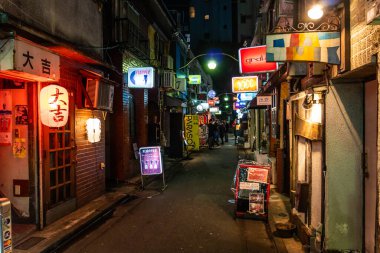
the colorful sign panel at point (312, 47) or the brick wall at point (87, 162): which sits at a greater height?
the colorful sign panel at point (312, 47)

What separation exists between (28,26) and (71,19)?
313 centimetres

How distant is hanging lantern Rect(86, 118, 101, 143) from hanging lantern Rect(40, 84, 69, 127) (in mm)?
2178

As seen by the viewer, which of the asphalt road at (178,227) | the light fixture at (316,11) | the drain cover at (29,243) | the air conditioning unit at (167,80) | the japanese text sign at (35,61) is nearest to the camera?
the light fixture at (316,11)

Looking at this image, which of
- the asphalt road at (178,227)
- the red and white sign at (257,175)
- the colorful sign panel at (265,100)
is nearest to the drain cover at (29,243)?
the asphalt road at (178,227)

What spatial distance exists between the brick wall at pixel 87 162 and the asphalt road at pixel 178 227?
1251 mm

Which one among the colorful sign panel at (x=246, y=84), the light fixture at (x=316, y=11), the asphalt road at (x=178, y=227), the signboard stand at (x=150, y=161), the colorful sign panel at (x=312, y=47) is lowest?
the asphalt road at (x=178, y=227)

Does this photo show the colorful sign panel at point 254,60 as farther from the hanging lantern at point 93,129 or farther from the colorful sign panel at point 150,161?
the hanging lantern at point 93,129

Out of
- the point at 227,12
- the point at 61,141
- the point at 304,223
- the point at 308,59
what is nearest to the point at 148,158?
the point at 61,141

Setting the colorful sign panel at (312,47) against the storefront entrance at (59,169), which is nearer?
the colorful sign panel at (312,47)

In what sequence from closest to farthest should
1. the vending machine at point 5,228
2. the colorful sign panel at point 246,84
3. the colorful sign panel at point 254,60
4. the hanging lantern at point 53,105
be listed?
the vending machine at point 5,228 < the hanging lantern at point 53,105 < the colorful sign panel at point 254,60 < the colorful sign panel at point 246,84

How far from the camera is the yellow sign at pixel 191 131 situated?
28.1 m

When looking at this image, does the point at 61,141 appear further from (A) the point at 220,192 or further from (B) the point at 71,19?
(A) the point at 220,192

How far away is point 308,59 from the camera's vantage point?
618cm

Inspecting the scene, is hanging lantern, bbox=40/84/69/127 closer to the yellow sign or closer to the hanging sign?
→ the hanging sign
